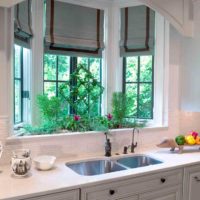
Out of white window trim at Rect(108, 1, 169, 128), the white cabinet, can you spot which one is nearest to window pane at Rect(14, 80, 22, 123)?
white window trim at Rect(108, 1, 169, 128)

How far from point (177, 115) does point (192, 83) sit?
1.31 feet

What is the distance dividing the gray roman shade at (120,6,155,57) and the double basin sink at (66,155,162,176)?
1275 millimetres

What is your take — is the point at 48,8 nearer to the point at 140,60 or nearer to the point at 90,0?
the point at 90,0

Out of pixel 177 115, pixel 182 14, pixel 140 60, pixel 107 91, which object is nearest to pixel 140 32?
pixel 140 60

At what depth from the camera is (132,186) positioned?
190cm

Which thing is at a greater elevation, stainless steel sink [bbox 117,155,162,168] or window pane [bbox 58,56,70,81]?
window pane [bbox 58,56,70,81]

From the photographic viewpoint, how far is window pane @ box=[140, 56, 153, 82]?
3072 millimetres

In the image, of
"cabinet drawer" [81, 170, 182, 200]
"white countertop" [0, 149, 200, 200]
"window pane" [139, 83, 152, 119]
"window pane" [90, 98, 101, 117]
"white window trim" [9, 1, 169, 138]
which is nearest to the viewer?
"white countertop" [0, 149, 200, 200]

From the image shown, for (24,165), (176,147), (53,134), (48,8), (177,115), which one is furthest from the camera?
(177,115)

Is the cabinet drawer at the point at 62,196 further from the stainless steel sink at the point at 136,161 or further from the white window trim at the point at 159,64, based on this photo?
the white window trim at the point at 159,64

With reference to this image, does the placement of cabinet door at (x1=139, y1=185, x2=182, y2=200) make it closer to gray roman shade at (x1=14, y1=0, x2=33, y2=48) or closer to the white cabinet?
the white cabinet

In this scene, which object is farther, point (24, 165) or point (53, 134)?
point (53, 134)

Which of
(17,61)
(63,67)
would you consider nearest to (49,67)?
(63,67)

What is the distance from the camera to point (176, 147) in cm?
254
